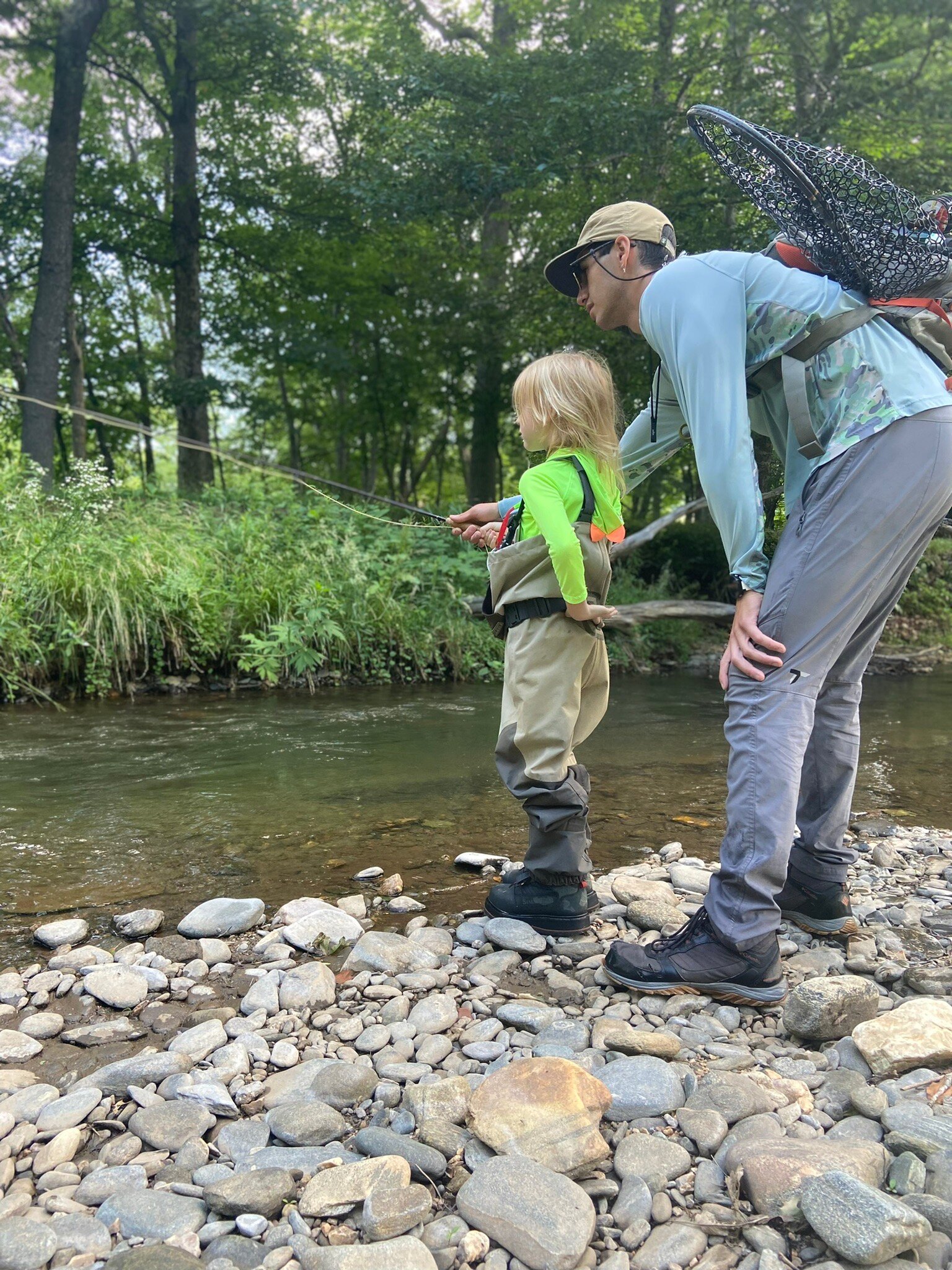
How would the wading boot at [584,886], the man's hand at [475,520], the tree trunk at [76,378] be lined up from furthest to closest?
1. the tree trunk at [76,378]
2. the man's hand at [475,520]
3. the wading boot at [584,886]

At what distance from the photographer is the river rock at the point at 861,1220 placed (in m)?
1.19

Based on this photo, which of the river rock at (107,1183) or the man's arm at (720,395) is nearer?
the river rock at (107,1183)

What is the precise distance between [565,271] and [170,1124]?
2.08 meters

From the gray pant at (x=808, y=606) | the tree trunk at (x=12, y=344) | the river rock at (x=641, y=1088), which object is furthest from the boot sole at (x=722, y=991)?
the tree trunk at (x=12, y=344)

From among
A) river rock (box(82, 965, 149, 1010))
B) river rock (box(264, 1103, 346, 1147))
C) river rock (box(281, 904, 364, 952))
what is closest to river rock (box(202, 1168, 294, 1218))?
river rock (box(264, 1103, 346, 1147))

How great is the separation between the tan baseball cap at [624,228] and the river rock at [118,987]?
1.99 meters

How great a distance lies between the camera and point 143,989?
7.00 feet

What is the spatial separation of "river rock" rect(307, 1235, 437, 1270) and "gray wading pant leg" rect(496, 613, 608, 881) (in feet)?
4.19

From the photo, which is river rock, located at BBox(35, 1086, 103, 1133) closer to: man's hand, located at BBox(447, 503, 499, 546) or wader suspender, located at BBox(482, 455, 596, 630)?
wader suspender, located at BBox(482, 455, 596, 630)

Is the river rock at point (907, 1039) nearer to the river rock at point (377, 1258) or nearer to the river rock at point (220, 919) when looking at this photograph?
the river rock at point (377, 1258)

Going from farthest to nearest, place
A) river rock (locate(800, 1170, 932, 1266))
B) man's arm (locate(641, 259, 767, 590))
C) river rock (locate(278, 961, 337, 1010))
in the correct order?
river rock (locate(278, 961, 337, 1010)) < man's arm (locate(641, 259, 767, 590)) < river rock (locate(800, 1170, 932, 1266))

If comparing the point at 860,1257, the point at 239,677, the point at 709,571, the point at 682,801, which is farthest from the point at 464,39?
the point at 860,1257

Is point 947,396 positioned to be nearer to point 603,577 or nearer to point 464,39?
point 603,577

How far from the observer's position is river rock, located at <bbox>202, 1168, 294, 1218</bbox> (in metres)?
1.35
